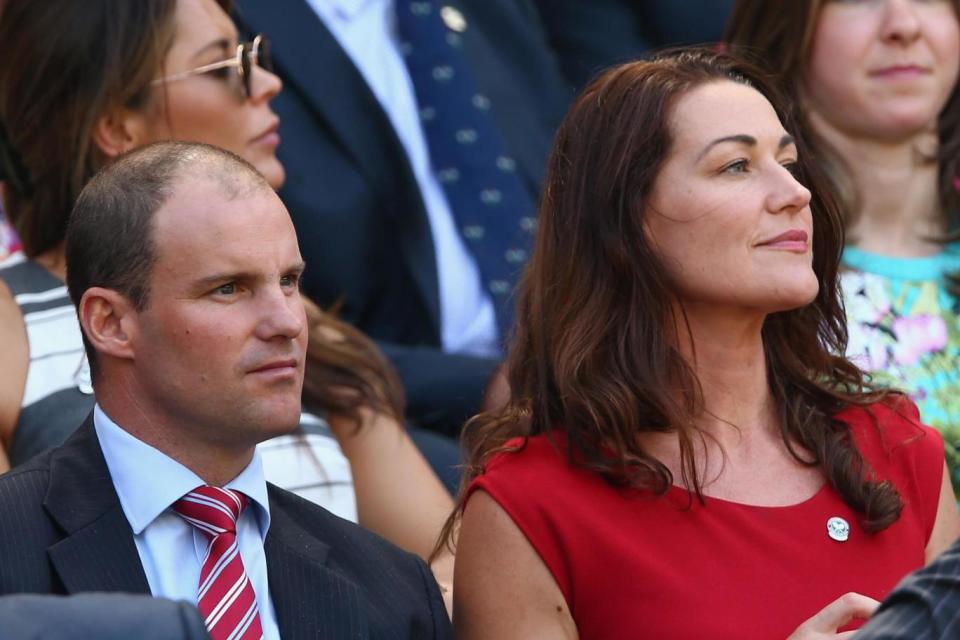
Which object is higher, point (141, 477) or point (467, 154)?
point (141, 477)

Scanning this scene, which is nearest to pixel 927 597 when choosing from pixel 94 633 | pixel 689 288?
pixel 94 633

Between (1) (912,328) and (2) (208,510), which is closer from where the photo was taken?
(2) (208,510)

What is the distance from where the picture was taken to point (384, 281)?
4.46 metres

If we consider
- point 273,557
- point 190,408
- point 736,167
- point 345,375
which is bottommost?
point 345,375

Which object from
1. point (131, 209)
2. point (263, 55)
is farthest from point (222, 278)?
point (263, 55)

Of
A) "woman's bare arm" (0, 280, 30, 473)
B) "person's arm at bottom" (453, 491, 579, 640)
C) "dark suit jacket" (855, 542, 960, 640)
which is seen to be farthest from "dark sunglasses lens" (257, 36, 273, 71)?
"dark suit jacket" (855, 542, 960, 640)

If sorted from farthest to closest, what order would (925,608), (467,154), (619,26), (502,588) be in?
(619,26), (467,154), (502,588), (925,608)

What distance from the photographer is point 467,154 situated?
4.49 m

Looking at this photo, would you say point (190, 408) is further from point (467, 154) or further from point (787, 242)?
point (467, 154)

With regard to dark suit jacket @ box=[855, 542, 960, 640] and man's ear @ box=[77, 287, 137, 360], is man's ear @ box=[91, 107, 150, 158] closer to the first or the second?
man's ear @ box=[77, 287, 137, 360]

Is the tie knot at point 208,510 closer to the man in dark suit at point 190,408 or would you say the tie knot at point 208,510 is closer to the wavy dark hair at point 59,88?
the man in dark suit at point 190,408

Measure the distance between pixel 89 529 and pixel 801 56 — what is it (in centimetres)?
223

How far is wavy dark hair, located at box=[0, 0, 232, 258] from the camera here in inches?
142

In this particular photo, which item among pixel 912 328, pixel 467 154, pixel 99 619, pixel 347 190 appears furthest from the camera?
pixel 467 154
